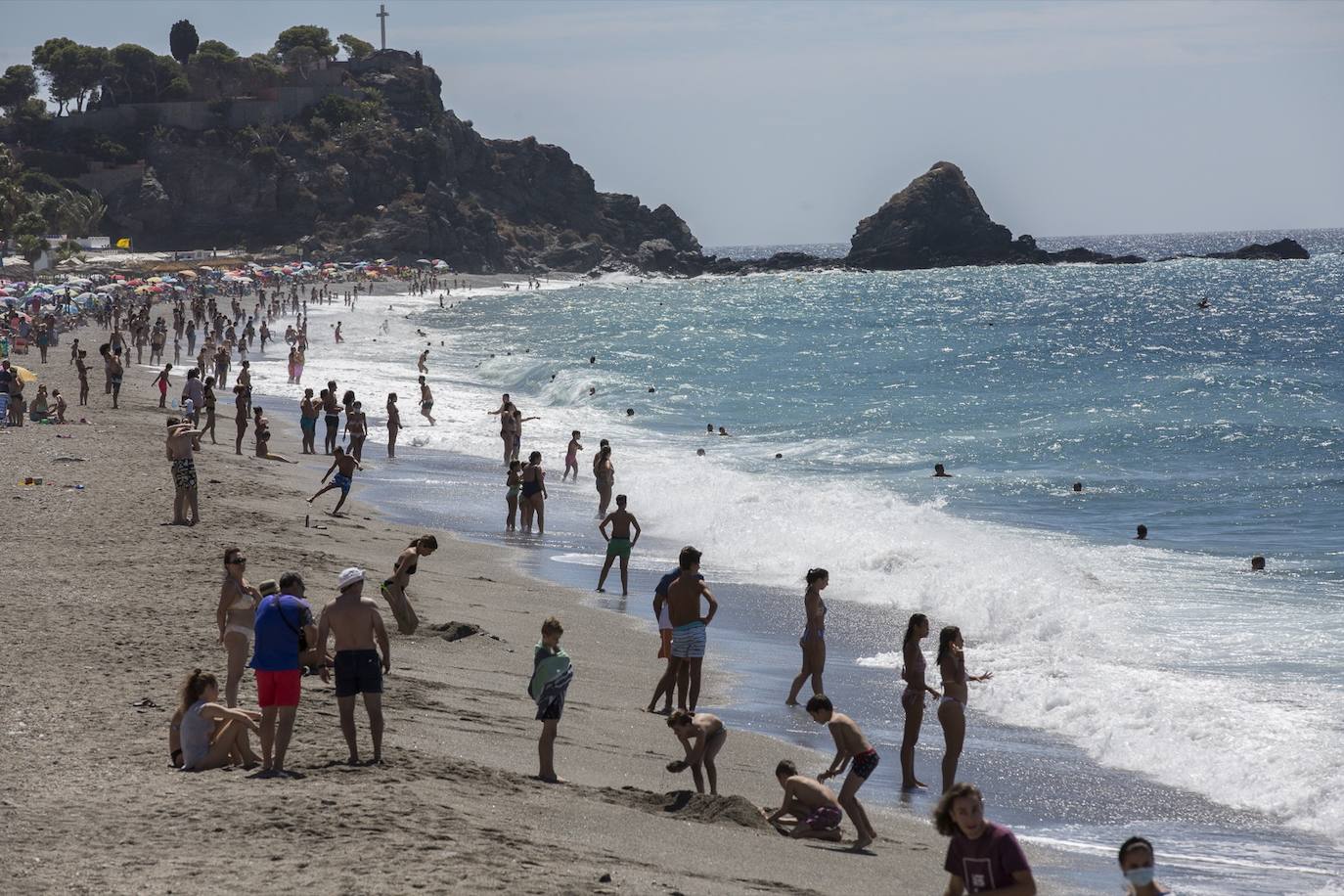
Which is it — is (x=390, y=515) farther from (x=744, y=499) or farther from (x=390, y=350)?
(x=390, y=350)

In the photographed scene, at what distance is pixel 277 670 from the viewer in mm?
8344

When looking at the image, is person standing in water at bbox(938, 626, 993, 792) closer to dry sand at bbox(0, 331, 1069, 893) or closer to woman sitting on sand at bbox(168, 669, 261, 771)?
dry sand at bbox(0, 331, 1069, 893)

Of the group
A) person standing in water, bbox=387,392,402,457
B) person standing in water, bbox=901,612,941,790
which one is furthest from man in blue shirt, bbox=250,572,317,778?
person standing in water, bbox=387,392,402,457

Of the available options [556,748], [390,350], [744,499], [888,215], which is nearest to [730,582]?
[744,499]

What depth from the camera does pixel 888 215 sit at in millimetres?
156000

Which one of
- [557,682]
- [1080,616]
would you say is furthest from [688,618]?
[1080,616]

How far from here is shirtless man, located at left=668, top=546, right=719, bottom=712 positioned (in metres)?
11.2

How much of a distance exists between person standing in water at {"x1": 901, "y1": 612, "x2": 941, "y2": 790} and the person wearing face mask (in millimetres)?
4363

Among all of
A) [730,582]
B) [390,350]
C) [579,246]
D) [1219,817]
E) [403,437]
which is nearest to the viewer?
[1219,817]

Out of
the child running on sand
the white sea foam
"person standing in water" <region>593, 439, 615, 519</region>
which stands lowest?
the white sea foam

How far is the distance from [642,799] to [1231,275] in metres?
124

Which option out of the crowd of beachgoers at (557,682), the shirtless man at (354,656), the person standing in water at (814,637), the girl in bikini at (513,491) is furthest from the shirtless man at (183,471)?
the shirtless man at (354,656)

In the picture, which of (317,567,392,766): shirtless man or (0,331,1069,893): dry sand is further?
(317,567,392,766): shirtless man

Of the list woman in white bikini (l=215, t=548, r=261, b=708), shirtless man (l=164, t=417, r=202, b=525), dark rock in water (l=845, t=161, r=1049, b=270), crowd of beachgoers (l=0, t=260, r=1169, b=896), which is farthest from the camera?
dark rock in water (l=845, t=161, r=1049, b=270)
